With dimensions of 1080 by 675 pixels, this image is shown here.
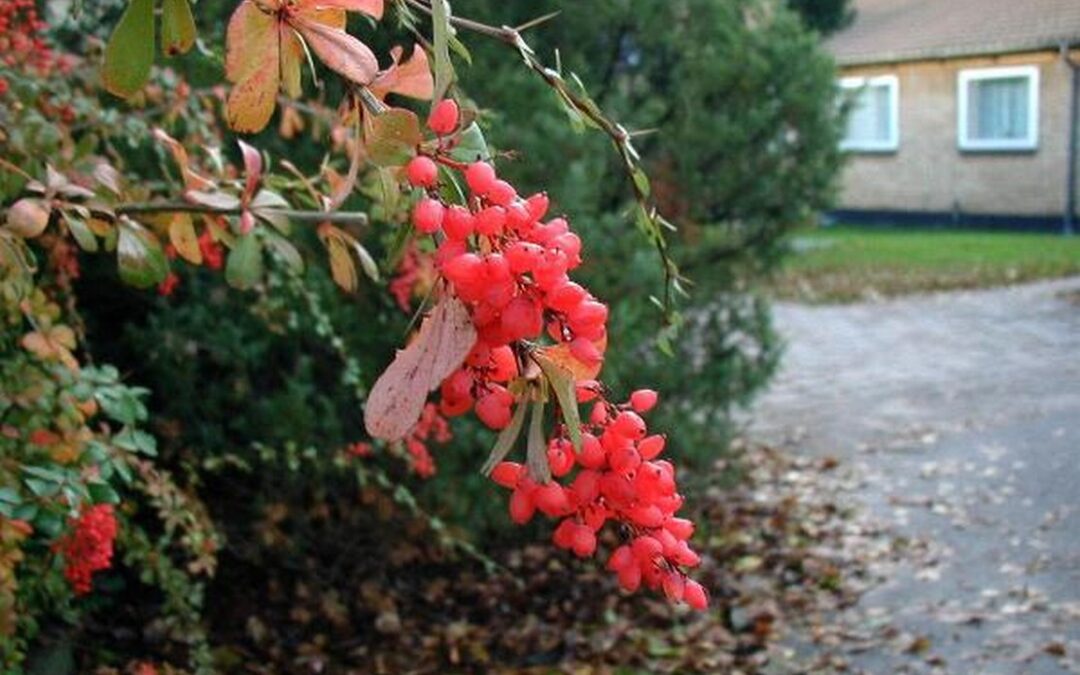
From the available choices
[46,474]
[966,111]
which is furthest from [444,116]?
[966,111]

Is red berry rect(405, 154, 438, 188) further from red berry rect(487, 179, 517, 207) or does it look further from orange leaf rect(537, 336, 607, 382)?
orange leaf rect(537, 336, 607, 382)

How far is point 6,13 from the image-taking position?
3156 mm

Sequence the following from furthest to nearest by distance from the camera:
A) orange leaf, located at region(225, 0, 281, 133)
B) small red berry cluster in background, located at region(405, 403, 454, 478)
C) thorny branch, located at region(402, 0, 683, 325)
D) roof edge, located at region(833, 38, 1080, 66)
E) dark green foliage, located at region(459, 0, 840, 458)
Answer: roof edge, located at region(833, 38, 1080, 66) < dark green foliage, located at region(459, 0, 840, 458) < small red berry cluster in background, located at region(405, 403, 454, 478) < thorny branch, located at region(402, 0, 683, 325) < orange leaf, located at region(225, 0, 281, 133)

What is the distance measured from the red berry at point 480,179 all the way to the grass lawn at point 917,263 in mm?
13537

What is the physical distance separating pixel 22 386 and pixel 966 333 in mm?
10667

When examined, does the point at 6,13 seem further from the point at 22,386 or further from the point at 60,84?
the point at 22,386

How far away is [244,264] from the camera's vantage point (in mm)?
2121

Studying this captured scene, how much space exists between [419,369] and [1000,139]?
20218 millimetres

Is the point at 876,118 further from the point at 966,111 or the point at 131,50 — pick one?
the point at 131,50

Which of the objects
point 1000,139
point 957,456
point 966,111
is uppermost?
point 966,111

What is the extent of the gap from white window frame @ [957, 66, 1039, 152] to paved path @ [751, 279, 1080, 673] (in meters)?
6.12

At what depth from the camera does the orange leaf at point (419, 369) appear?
1058 millimetres

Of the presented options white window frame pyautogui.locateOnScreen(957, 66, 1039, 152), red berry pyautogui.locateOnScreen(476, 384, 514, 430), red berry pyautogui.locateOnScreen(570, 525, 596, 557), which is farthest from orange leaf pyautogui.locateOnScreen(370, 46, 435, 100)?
white window frame pyautogui.locateOnScreen(957, 66, 1039, 152)

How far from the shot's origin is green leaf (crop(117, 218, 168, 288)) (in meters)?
2.14
